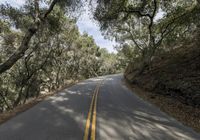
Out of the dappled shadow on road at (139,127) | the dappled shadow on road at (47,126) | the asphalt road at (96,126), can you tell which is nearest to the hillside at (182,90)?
the dappled shadow on road at (139,127)

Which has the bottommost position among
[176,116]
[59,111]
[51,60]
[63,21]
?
[176,116]

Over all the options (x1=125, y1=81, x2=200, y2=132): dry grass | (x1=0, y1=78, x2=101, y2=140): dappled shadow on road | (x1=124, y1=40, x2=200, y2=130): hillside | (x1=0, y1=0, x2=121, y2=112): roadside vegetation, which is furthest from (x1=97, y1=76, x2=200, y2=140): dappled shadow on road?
(x1=0, y1=0, x2=121, y2=112): roadside vegetation

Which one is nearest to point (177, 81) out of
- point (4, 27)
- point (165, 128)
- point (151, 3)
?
point (165, 128)

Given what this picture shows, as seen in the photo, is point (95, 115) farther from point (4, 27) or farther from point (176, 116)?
point (4, 27)

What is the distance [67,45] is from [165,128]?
20.3 metres

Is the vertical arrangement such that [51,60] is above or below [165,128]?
above

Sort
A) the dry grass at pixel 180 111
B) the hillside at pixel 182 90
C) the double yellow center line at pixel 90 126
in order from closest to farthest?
the double yellow center line at pixel 90 126, the dry grass at pixel 180 111, the hillside at pixel 182 90

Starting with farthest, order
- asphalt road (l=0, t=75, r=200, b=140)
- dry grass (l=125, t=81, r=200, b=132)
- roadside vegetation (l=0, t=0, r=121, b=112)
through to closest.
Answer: roadside vegetation (l=0, t=0, r=121, b=112)
dry grass (l=125, t=81, r=200, b=132)
asphalt road (l=0, t=75, r=200, b=140)

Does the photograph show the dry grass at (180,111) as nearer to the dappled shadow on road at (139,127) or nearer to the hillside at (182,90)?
the hillside at (182,90)

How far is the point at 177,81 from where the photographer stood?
39.2 ft

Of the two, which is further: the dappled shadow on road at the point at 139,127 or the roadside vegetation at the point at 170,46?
the roadside vegetation at the point at 170,46

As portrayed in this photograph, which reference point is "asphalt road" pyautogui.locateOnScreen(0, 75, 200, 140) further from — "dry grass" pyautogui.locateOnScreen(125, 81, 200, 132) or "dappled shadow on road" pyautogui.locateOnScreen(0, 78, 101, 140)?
"dry grass" pyautogui.locateOnScreen(125, 81, 200, 132)

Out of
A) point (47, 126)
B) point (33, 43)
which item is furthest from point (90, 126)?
point (33, 43)

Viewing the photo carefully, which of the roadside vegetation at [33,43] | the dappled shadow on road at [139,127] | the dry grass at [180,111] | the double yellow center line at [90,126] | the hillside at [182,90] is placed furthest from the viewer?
the roadside vegetation at [33,43]
